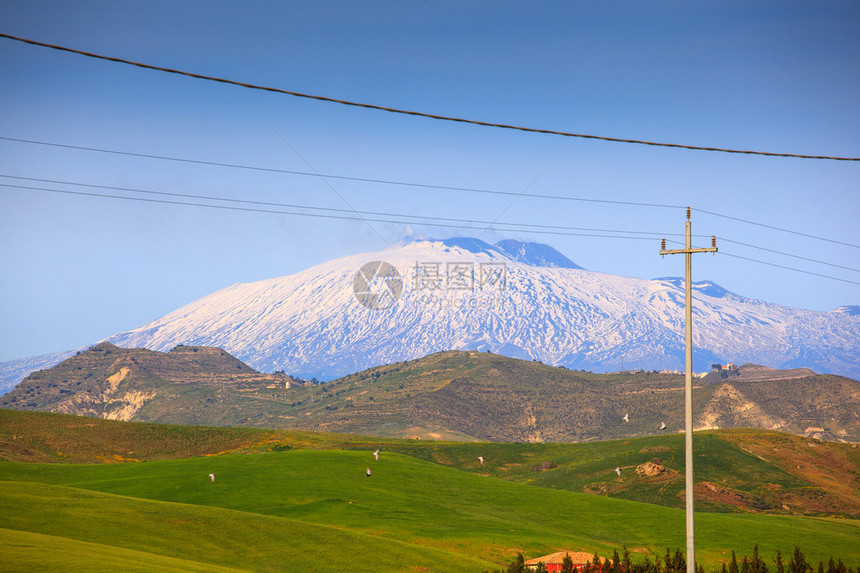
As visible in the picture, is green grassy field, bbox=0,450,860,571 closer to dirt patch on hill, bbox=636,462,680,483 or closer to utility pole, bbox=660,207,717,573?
utility pole, bbox=660,207,717,573

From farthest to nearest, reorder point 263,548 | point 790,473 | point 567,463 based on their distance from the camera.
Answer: point 567,463 < point 790,473 < point 263,548

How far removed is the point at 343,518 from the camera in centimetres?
6050

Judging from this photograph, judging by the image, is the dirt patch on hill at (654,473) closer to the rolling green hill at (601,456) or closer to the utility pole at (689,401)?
the rolling green hill at (601,456)

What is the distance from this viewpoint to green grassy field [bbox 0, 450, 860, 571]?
42750 millimetres

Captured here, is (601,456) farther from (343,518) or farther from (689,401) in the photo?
(689,401)

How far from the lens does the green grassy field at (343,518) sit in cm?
4275

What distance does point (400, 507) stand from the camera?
67.5 m

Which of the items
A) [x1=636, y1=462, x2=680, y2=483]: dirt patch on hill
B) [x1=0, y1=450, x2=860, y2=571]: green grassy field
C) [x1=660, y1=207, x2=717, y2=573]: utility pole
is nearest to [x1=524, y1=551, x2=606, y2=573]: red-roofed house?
[x1=0, y1=450, x2=860, y2=571]: green grassy field

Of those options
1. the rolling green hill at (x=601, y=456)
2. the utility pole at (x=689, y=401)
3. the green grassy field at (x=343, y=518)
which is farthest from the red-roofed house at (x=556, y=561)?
the rolling green hill at (x=601, y=456)

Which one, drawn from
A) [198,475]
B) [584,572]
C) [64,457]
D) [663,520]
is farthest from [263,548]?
[64,457]

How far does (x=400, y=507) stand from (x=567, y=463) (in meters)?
68.2

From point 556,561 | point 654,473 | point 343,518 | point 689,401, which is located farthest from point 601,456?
point 689,401

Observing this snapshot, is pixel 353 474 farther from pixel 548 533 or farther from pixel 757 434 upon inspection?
pixel 757 434

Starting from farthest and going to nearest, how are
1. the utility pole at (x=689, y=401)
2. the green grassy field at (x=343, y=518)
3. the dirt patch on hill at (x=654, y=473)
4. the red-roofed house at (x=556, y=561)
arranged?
the dirt patch on hill at (x=654, y=473), the red-roofed house at (x=556, y=561), the green grassy field at (x=343, y=518), the utility pole at (x=689, y=401)
